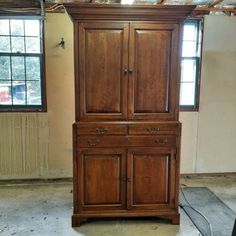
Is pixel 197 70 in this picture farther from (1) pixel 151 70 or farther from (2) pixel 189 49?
(1) pixel 151 70

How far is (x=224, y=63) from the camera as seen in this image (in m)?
4.20

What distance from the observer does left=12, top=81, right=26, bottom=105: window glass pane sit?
3949 millimetres

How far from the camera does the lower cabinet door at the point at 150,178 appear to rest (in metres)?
2.94

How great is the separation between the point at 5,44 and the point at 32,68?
17.5 inches

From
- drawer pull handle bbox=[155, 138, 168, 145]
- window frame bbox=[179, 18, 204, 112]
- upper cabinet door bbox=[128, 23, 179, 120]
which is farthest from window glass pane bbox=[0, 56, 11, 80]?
window frame bbox=[179, 18, 204, 112]

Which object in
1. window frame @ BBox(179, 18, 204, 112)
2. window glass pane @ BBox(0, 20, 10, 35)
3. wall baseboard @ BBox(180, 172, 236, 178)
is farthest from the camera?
wall baseboard @ BBox(180, 172, 236, 178)

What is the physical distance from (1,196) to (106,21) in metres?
2.44

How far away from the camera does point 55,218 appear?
123 inches

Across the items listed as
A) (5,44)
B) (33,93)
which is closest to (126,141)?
(33,93)

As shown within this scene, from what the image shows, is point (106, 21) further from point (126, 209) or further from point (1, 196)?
point (1, 196)

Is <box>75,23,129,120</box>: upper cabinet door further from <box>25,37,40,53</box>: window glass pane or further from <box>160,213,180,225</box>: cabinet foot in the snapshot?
<box>25,37,40,53</box>: window glass pane

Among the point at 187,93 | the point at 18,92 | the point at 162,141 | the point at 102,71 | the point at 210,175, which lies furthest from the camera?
the point at 210,175

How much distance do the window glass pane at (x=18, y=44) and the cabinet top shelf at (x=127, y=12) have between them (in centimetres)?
143

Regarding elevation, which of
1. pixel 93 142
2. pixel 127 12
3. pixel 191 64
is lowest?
pixel 93 142
